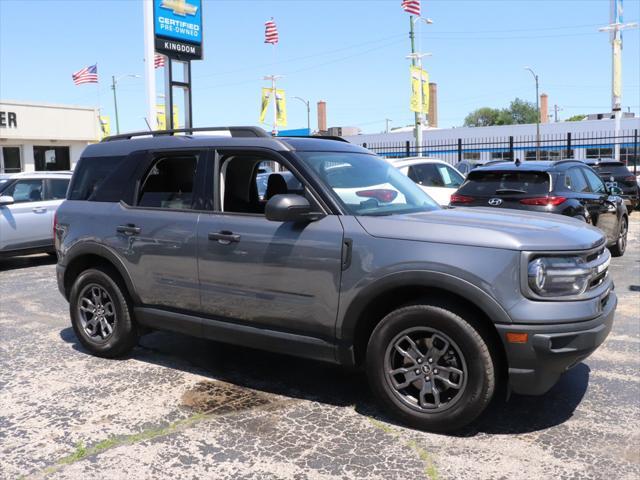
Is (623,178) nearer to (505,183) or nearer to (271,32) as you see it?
(505,183)

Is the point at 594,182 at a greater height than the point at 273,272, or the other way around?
the point at 594,182

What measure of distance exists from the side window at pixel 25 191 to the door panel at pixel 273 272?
7.82 m

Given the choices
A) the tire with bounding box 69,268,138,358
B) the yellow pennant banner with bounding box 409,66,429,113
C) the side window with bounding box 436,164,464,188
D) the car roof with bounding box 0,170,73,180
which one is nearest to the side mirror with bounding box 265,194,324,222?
the tire with bounding box 69,268,138,358

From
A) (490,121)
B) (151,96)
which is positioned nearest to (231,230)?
(151,96)

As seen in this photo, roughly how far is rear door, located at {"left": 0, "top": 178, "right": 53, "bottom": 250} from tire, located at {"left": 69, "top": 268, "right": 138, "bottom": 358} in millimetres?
5867

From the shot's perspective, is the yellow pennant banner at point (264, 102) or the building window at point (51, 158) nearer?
the building window at point (51, 158)

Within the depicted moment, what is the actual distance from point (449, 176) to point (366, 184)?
8.13m

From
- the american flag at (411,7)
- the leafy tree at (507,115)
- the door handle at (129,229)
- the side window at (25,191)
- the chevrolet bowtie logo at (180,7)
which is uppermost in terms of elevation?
the leafy tree at (507,115)

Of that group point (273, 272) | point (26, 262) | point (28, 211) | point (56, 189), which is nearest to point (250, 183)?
point (273, 272)

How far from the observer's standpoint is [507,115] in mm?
106125

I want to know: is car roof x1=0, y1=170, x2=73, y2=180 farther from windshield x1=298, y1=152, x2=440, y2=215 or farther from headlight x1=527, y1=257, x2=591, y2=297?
headlight x1=527, y1=257, x2=591, y2=297

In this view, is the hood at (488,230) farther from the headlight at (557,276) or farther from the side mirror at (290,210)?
the side mirror at (290,210)

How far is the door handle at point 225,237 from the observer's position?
14.5ft

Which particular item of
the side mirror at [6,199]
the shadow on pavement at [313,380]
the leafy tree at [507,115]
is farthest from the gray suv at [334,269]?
the leafy tree at [507,115]
